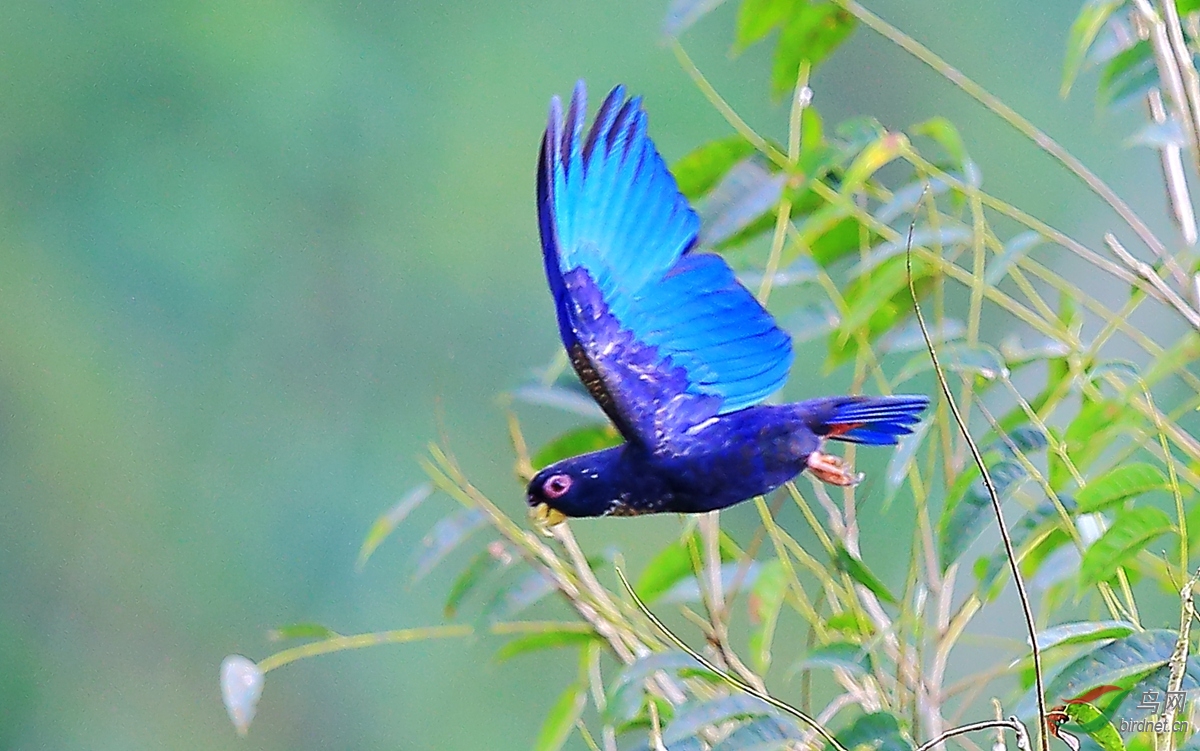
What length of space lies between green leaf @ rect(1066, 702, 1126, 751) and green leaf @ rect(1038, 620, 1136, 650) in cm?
3

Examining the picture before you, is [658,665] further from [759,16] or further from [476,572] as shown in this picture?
[759,16]

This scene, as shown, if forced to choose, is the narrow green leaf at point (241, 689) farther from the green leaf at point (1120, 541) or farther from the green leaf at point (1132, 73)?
the green leaf at point (1132, 73)

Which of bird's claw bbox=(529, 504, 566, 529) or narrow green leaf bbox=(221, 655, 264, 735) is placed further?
narrow green leaf bbox=(221, 655, 264, 735)

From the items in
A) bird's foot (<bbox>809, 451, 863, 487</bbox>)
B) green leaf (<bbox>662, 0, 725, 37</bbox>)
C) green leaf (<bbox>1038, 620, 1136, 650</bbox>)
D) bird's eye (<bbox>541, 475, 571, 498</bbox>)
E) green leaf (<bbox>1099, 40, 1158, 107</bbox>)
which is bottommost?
green leaf (<bbox>1038, 620, 1136, 650</bbox>)

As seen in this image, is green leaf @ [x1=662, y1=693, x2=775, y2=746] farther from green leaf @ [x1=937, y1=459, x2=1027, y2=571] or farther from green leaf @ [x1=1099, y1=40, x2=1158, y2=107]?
green leaf @ [x1=1099, y1=40, x2=1158, y2=107]

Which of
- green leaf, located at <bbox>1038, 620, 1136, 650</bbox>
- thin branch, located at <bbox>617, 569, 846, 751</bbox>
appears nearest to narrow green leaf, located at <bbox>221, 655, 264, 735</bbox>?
thin branch, located at <bbox>617, 569, 846, 751</bbox>

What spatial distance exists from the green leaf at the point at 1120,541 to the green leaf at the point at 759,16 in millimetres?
332

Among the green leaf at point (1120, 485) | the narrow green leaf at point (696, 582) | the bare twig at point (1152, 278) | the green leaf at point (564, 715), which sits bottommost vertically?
the green leaf at point (564, 715)

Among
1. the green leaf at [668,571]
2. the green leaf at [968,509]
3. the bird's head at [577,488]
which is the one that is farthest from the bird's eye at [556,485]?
the green leaf at [668,571]

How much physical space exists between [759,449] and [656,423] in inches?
1.5

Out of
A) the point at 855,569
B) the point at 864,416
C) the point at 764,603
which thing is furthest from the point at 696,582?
the point at 864,416

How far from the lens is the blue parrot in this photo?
449mm

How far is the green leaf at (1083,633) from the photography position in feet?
1.68

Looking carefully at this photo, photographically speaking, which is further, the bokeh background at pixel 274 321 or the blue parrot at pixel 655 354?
the bokeh background at pixel 274 321
